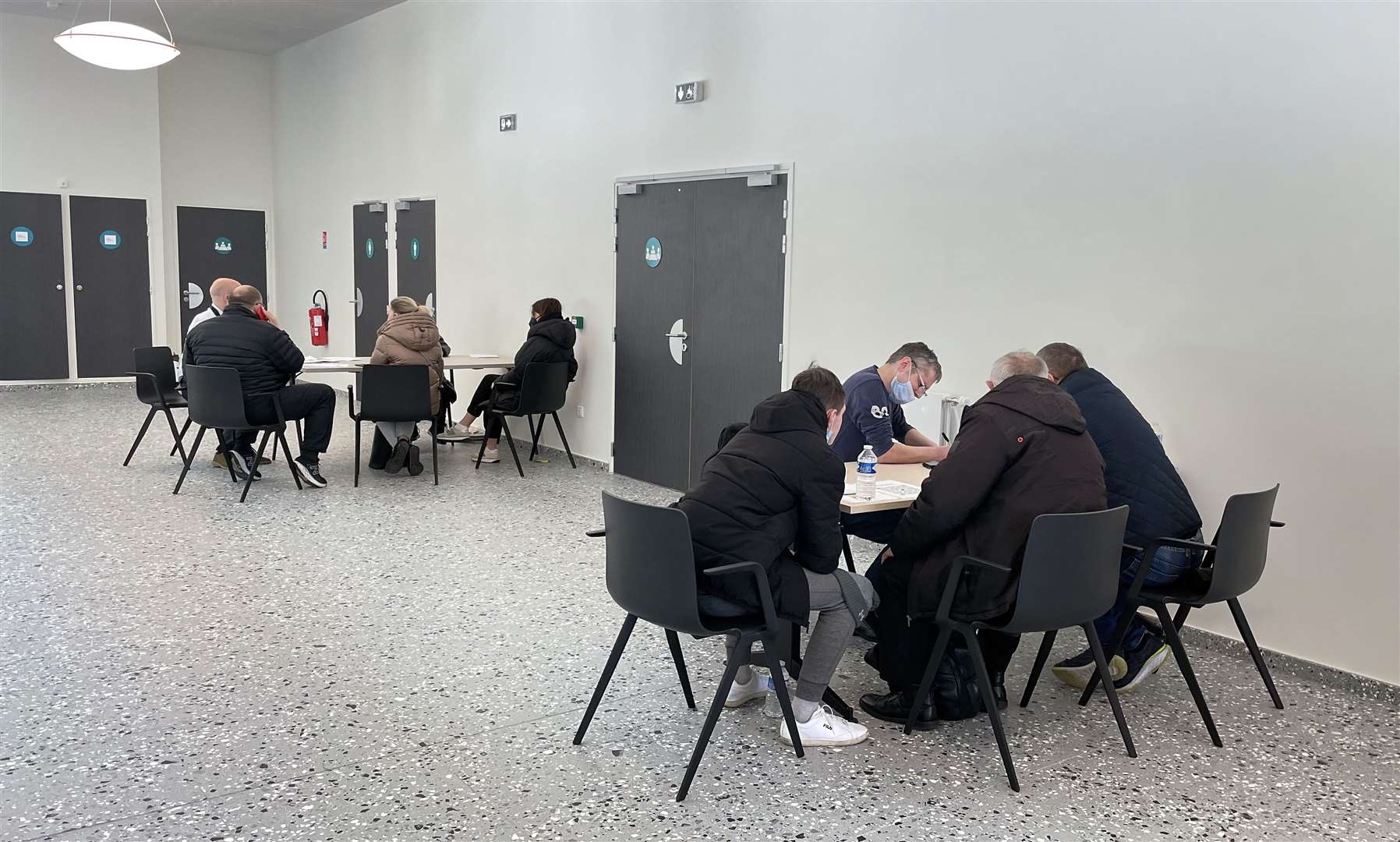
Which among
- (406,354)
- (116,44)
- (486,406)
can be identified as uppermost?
(116,44)

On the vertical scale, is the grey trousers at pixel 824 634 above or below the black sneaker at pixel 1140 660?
above

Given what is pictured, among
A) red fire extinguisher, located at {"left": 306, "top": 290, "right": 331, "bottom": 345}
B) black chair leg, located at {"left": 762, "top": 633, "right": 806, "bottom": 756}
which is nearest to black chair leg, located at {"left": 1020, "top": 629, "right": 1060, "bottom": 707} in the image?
black chair leg, located at {"left": 762, "top": 633, "right": 806, "bottom": 756}

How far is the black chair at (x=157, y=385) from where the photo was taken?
22.7 ft

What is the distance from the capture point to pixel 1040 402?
309 centimetres

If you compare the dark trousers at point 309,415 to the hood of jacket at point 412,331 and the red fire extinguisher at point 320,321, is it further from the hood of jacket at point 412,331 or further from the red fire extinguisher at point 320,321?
the red fire extinguisher at point 320,321

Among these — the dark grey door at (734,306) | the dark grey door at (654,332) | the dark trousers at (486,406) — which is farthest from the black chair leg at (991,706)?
the dark trousers at (486,406)

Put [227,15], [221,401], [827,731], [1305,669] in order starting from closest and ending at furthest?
[827,731], [1305,669], [221,401], [227,15]

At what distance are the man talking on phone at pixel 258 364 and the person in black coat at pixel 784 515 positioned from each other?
4.11m

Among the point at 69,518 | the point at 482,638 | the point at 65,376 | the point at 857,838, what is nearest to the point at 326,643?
the point at 482,638

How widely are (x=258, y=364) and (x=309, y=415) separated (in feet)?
1.76

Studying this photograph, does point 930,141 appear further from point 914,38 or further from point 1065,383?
point 1065,383

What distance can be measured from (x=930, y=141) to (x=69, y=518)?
4815 millimetres

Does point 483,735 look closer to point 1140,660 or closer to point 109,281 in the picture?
point 1140,660

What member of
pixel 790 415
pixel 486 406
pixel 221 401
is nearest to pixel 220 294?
pixel 221 401
